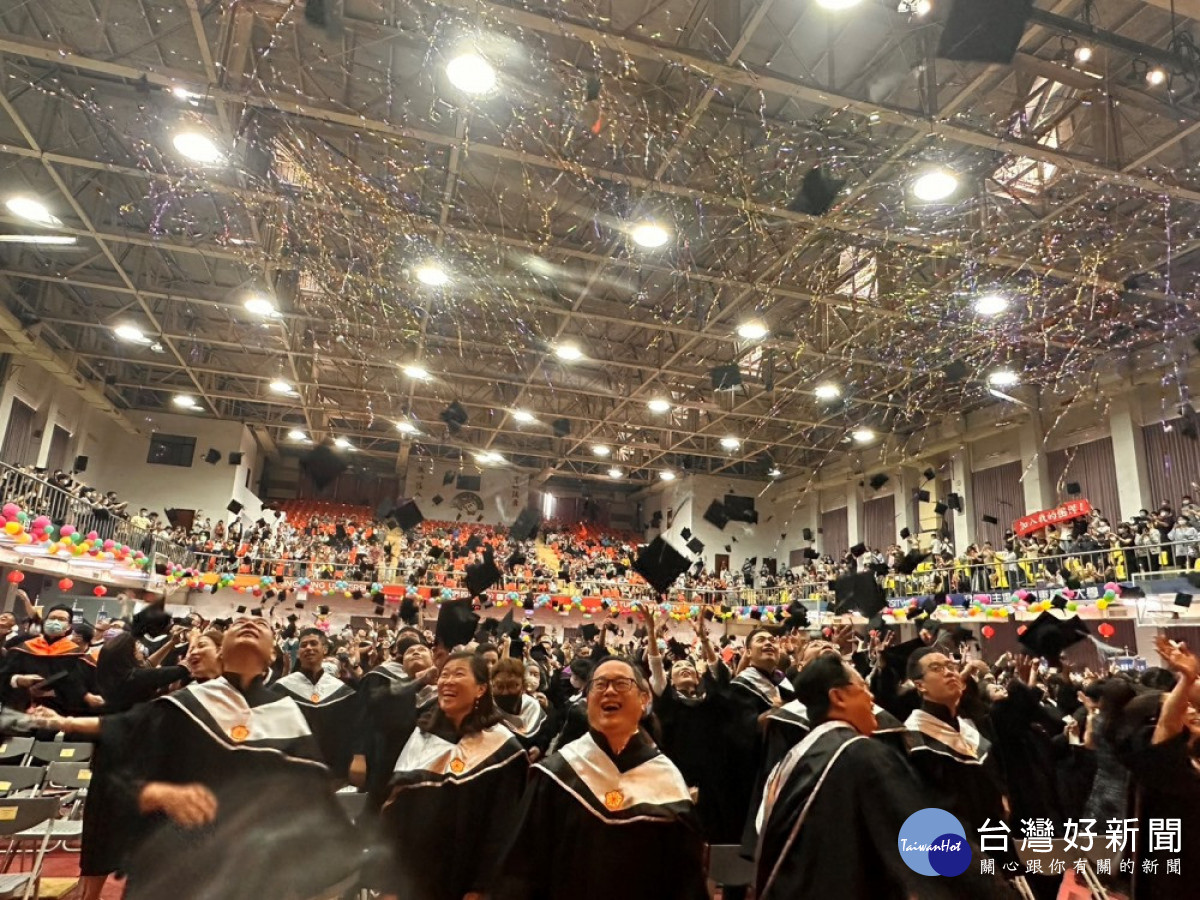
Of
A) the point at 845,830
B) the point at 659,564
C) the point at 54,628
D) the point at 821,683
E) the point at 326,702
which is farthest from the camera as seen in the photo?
the point at 54,628

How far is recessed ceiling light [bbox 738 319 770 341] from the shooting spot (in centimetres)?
1229

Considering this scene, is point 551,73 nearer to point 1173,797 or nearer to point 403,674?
point 403,674

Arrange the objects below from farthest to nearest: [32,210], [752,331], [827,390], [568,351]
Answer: [827,390], [568,351], [752,331], [32,210]

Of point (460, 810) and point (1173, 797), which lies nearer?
point (460, 810)

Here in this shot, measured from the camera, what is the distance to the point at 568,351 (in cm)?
1334

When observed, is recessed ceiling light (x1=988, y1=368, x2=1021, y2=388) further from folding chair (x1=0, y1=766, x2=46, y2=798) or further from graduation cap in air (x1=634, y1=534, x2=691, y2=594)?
folding chair (x1=0, y1=766, x2=46, y2=798)

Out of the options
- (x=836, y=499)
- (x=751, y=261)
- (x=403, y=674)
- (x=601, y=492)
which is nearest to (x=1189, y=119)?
(x=751, y=261)

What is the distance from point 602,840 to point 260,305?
12.0 meters

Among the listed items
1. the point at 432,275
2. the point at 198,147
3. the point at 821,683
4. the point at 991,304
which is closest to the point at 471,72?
the point at 198,147

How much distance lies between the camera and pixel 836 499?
2208 cm

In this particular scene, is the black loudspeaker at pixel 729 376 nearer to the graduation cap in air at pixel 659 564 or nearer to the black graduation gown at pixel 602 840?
the graduation cap in air at pixel 659 564

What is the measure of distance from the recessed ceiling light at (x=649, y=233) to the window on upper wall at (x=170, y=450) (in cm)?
1712

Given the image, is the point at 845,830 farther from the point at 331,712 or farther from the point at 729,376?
the point at 729,376

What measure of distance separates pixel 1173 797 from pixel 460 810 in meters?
2.85
